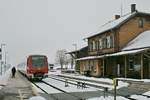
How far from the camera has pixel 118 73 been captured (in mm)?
39562

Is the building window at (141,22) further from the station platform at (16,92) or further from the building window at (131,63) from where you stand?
the station platform at (16,92)

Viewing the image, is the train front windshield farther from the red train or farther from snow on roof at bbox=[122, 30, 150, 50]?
snow on roof at bbox=[122, 30, 150, 50]

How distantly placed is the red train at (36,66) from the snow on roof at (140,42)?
9.30m

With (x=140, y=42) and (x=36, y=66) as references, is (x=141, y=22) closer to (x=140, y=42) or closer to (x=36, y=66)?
(x=140, y=42)

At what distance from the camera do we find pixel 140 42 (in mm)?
36906

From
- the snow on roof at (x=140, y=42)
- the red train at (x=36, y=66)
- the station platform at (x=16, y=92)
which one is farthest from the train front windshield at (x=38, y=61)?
the snow on roof at (x=140, y=42)

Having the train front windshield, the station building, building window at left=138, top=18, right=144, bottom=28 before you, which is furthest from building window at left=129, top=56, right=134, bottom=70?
the train front windshield

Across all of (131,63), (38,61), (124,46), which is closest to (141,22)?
(124,46)

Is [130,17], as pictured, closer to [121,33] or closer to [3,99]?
[121,33]

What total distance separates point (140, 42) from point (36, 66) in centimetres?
1127

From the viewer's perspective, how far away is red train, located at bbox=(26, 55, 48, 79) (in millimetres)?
36250

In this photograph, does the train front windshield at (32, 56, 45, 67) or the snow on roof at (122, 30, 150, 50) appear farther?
the train front windshield at (32, 56, 45, 67)

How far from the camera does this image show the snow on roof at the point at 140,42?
35.2 meters

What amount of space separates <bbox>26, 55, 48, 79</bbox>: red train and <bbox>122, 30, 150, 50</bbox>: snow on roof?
30.5ft
